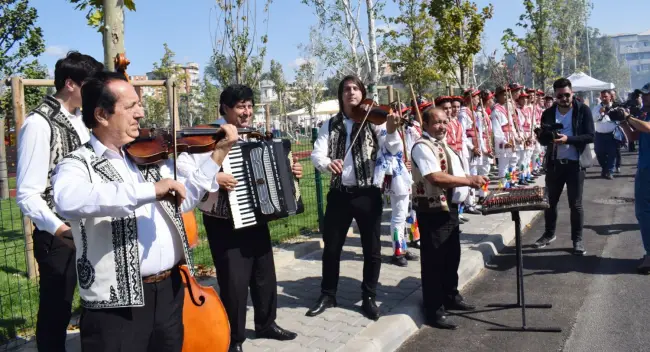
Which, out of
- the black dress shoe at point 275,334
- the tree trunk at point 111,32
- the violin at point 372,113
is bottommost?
the black dress shoe at point 275,334

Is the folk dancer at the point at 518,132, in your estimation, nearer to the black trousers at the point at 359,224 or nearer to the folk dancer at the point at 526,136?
the folk dancer at the point at 526,136

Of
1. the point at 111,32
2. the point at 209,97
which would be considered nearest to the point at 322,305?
the point at 111,32

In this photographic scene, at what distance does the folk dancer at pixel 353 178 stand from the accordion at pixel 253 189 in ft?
2.98

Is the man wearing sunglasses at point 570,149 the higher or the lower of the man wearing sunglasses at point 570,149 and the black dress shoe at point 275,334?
the higher

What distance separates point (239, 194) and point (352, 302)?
85.8 inches

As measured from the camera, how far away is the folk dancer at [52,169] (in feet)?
11.0

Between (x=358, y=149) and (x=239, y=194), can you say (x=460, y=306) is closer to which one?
(x=358, y=149)

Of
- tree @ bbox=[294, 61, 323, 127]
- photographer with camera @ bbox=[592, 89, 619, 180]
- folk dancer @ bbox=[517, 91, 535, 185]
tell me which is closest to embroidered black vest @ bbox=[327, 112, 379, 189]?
folk dancer @ bbox=[517, 91, 535, 185]

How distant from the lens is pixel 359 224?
527 centimetres

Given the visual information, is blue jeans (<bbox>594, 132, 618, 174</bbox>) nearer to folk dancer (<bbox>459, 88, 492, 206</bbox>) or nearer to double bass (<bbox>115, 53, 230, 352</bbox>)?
folk dancer (<bbox>459, 88, 492, 206</bbox>)

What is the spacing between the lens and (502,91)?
12.2 metres

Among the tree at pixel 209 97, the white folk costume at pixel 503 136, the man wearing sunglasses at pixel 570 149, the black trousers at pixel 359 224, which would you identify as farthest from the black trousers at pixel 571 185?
the tree at pixel 209 97

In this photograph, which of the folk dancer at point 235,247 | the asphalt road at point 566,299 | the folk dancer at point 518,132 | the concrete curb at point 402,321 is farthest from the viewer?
the folk dancer at point 518,132

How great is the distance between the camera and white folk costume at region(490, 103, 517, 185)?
12.2m
